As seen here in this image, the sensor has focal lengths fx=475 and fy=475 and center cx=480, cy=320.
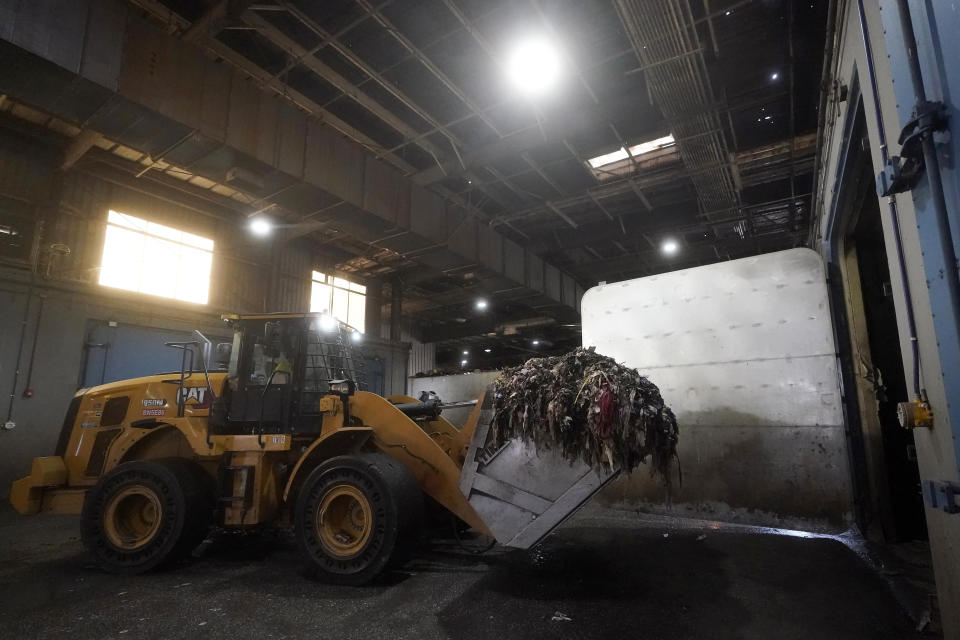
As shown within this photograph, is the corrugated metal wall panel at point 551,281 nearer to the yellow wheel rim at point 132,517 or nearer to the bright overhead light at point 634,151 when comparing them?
the bright overhead light at point 634,151

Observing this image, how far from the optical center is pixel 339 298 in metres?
14.1

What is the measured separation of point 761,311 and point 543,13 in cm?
479

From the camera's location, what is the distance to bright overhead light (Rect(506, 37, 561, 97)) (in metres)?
6.13

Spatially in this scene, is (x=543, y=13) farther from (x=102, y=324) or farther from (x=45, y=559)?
(x=102, y=324)

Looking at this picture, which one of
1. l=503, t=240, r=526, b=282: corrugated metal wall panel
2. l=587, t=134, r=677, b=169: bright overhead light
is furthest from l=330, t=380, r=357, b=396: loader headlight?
l=503, t=240, r=526, b=282: corrugated metal wall panel

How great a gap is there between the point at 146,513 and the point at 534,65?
701 cm

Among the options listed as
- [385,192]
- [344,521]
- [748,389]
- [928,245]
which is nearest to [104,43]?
[385,192]

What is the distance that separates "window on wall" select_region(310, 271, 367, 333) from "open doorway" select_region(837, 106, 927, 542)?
10815 mm

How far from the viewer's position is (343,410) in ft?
16.3

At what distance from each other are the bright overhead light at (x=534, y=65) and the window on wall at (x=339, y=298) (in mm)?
8323

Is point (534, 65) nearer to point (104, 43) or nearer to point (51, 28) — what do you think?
point (104, 43)

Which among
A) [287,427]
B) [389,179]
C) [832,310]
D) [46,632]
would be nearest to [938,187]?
[832,310]

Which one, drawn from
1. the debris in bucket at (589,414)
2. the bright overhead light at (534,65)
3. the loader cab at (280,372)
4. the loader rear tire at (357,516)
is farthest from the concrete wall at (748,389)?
the loader cab at (280,372)

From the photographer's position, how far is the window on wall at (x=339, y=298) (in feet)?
44.3
